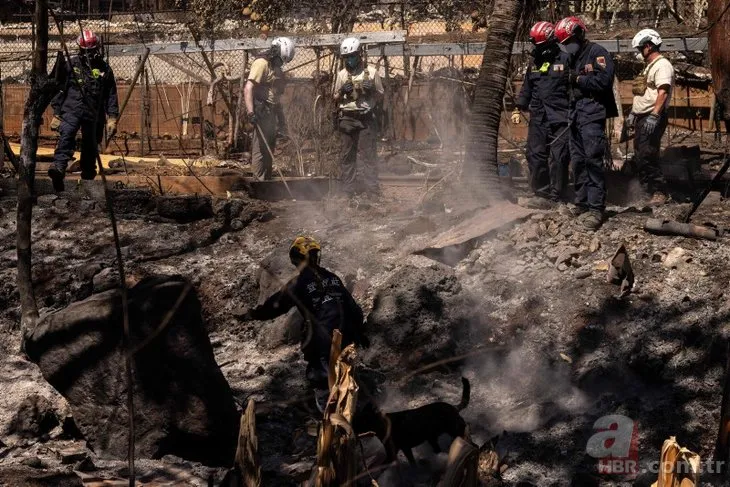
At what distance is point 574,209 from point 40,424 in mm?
5291

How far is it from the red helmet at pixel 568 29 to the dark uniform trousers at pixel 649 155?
162cm

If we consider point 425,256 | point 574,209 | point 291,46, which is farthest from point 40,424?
point 291,46

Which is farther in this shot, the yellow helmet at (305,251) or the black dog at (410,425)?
the yellow helmet at (305,251)

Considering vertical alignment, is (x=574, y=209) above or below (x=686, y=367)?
above

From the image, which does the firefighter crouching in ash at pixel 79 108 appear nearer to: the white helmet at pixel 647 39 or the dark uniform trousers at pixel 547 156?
the dark uniform trousers at pixel 547 156

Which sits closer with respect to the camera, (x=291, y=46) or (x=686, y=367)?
(x=686, y=367)

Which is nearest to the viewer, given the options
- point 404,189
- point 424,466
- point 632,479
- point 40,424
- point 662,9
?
point 632,479

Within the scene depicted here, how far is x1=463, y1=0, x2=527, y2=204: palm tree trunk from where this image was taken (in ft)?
34.5

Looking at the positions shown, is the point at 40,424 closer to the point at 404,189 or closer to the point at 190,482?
the point at 190,482

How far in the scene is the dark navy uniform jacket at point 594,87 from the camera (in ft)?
30.8

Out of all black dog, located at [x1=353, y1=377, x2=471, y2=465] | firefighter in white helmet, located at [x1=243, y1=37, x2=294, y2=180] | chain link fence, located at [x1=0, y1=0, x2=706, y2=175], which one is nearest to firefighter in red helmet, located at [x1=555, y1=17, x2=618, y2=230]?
black dog, located at [x1=353, y1=377, x2=471, y2=465]

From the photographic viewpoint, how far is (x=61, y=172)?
1143cm

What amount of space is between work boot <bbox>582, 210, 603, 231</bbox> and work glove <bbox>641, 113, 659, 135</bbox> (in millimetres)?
1749

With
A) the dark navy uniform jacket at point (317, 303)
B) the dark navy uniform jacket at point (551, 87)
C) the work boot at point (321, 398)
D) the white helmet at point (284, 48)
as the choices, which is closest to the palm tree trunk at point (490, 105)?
the dark navy uniform jacket at point (551, 87)
